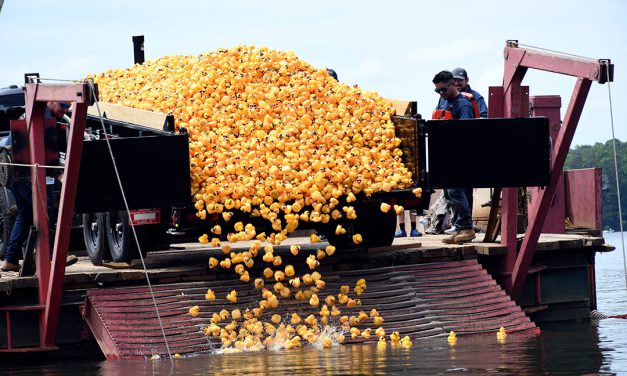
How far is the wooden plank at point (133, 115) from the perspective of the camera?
1223cm

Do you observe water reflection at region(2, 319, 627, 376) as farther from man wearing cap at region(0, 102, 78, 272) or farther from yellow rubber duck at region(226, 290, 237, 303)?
man wearing cap at region(0, 102, 78, 272)

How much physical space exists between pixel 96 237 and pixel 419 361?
4829 mm

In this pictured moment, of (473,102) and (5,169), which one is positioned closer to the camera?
(5,169)

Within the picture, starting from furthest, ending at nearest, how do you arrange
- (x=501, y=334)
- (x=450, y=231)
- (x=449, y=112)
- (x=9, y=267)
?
1. (x=450, y=231)
2. (x=449, y=112)
3. (x=9, y=267)
4. (x=501, y=334)

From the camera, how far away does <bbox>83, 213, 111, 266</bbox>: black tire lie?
535 inches

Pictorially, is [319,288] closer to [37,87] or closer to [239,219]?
[239,219]

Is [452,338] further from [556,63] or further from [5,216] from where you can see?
[5,216]

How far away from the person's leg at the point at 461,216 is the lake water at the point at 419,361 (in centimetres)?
189

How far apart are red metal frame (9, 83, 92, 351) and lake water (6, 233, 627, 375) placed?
19.4 inches

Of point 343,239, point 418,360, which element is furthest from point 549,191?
point 418,360

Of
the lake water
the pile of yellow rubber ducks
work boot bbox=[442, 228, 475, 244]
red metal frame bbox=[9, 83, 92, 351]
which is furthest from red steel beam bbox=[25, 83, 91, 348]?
work boot bbox=[442, 228, 475, 244]

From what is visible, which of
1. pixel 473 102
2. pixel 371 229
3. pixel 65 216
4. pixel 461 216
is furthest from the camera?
pixel 473 102

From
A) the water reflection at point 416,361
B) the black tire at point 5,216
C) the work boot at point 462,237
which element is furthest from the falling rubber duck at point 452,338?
the black tire at point 5,216

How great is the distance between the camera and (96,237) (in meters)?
14.0
